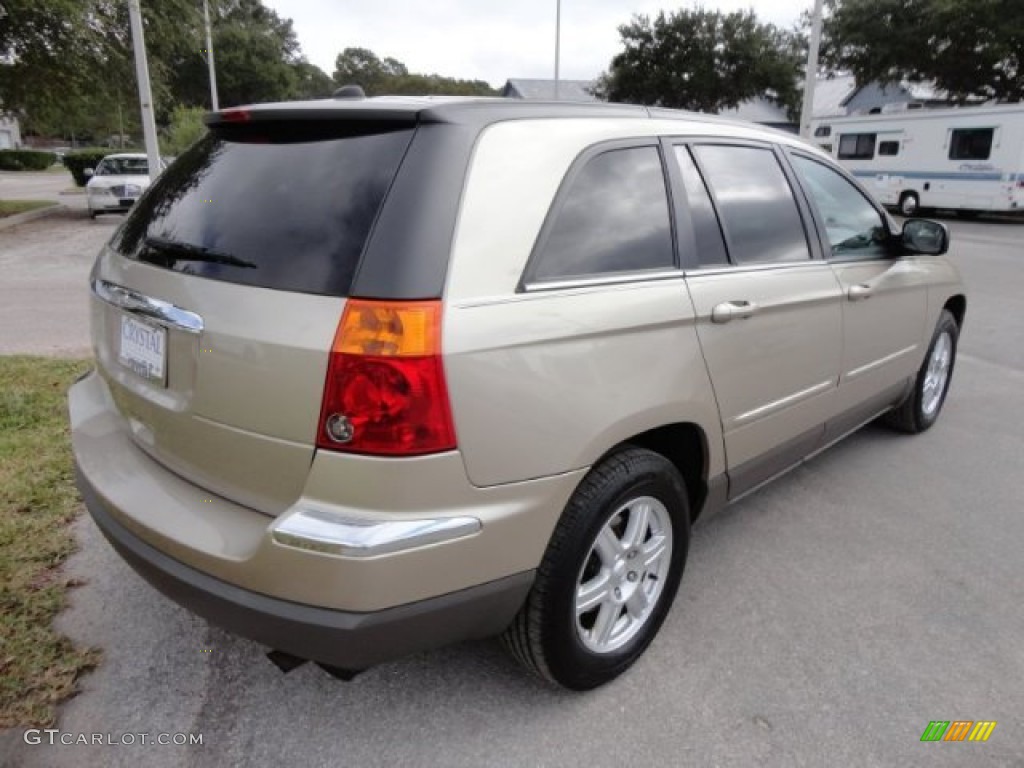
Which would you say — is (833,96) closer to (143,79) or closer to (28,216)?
(143,79)

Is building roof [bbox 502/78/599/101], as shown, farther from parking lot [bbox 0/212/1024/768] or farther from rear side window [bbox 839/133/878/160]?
parking lot [bbox 0/212/1024/768]

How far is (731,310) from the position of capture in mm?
2551

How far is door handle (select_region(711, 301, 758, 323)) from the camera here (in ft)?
8.19

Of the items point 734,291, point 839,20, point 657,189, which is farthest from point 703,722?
point 839,20

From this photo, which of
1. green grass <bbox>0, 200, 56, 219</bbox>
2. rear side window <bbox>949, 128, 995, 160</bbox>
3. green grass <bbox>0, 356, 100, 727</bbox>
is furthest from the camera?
rear side window <bbox>949, 128, 995, 160</bbox>

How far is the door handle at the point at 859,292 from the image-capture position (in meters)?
3.34

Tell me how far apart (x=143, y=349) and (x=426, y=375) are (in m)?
0.95

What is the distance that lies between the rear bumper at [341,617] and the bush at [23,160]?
56.0 meters

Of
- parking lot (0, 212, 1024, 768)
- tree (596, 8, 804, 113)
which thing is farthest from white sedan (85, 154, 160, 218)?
tree (596, 8, 804, 113)

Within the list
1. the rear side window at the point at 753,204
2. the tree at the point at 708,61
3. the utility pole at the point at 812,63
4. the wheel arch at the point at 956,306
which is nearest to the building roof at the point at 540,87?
the tree at the point at 708,61

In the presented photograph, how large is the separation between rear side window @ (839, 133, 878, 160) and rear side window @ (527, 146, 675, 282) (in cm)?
2423

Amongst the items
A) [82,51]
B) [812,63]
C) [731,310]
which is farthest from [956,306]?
[82,51]

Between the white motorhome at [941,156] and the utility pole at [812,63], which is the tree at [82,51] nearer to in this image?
the utility pole at [812,63]

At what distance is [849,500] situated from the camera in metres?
3.79
